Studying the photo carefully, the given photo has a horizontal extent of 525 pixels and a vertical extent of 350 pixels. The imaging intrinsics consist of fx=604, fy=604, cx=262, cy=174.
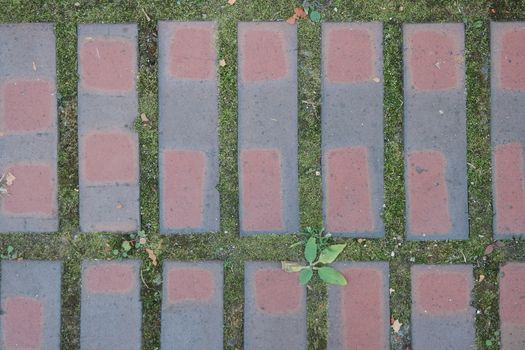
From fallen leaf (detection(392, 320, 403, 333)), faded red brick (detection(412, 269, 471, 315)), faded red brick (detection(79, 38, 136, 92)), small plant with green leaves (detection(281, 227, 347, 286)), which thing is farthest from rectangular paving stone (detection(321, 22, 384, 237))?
faded red brick (detection(79, 38, 136, 92))

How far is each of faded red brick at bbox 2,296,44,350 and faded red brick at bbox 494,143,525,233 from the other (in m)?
2.62

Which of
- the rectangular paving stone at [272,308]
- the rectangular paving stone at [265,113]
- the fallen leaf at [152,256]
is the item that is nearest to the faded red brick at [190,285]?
the fallen leaf at [152,256]

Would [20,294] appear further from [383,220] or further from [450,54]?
[450,54]

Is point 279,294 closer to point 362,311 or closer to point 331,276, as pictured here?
point 331,276

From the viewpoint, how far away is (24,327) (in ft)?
11.0

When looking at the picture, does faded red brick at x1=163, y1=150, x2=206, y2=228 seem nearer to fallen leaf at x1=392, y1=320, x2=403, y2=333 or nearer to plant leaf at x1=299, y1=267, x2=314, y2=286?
plant leaf at x1=299, y1=267, x2=314, y2=286

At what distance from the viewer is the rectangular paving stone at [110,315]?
3.35 metres

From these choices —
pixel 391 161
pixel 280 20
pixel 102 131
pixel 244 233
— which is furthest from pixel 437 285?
pixel 102 131

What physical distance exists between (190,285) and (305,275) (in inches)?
25.3

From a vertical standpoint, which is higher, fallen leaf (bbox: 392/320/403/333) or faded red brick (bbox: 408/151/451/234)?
faded red brick (bbox: 408/151/451/234)

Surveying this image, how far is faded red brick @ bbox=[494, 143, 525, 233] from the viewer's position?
3.37 metres

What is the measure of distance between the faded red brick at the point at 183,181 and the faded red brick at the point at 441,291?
4.27 feet

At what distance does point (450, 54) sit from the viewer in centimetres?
337

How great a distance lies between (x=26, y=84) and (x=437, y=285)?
8.35 ft
